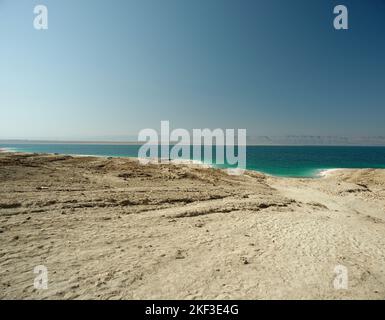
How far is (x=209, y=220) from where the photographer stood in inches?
515

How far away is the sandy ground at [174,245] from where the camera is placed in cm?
715

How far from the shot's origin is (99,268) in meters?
7.79

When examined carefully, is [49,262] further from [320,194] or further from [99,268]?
[320,194]

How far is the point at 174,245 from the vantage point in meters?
9.78

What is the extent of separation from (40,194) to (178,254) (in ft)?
33.9

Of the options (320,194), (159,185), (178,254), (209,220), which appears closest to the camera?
(178,254)

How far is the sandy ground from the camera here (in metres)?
7.15

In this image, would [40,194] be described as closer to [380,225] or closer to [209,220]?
[209,220]
